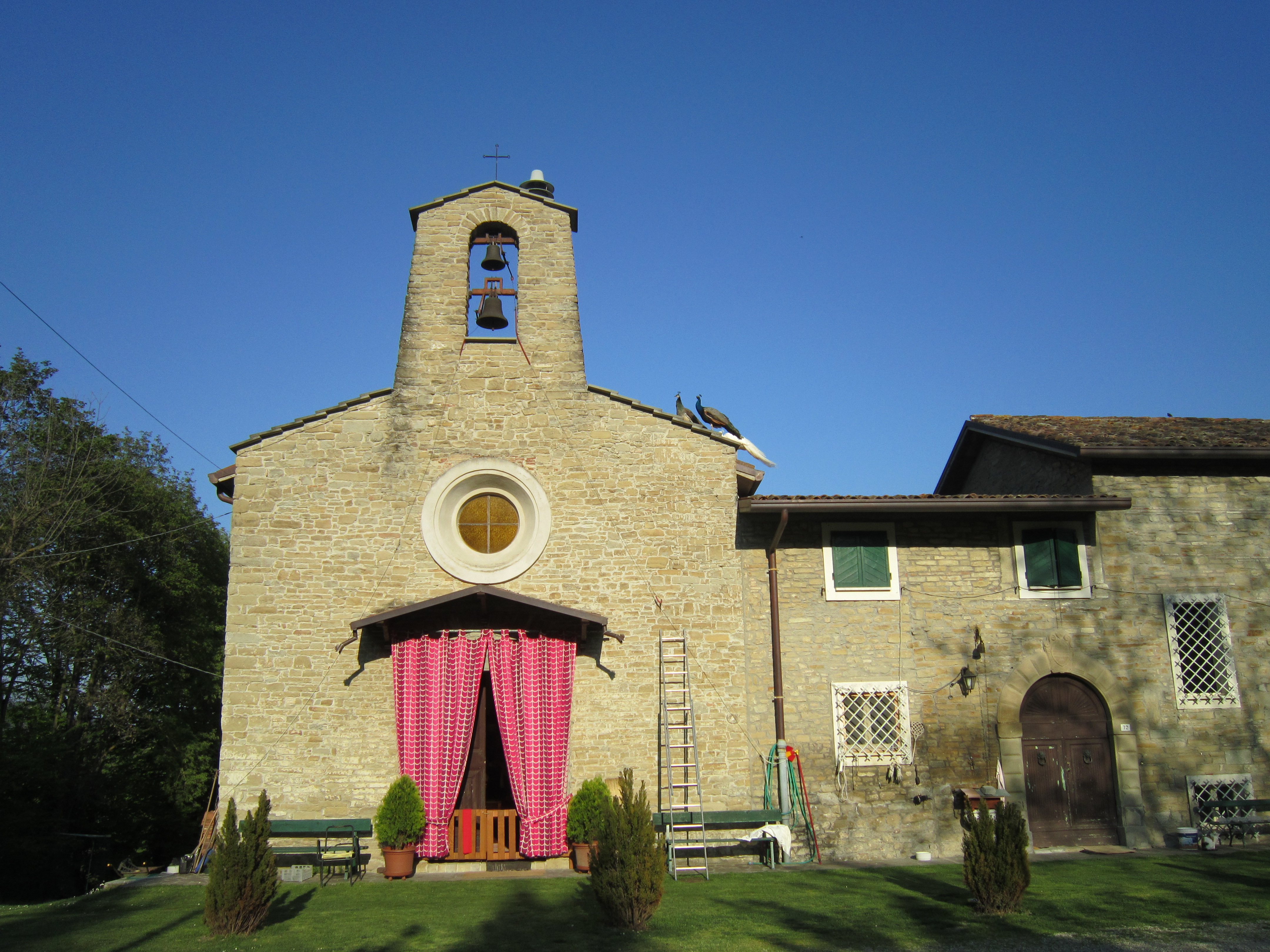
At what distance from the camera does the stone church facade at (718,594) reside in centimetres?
1298

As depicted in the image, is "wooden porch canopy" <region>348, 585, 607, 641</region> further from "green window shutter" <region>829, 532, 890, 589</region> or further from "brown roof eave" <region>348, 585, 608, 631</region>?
"green window shutter" <region>829, 532, 890, 589</region>

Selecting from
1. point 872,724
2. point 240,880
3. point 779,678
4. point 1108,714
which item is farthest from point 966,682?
point 240,880

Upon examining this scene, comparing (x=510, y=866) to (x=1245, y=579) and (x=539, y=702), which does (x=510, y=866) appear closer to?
(x=539, y=702)

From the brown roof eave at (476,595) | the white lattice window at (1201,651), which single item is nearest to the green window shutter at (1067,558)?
the white lattice window at (1201,651)

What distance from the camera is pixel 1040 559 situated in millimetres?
14578

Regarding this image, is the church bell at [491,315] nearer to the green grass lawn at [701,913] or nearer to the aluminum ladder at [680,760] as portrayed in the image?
the aluminum ladder at [680,760]

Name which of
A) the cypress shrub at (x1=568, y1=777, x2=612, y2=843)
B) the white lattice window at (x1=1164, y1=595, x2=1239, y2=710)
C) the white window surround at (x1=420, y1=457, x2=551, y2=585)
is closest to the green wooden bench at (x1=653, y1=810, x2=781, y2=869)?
the cypress shrub at (x1=568, y1=777, x2=612, y2=843)

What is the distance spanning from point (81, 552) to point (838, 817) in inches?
749

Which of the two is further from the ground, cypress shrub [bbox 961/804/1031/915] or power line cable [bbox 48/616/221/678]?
power line cable [bbox 48/616/221/678]

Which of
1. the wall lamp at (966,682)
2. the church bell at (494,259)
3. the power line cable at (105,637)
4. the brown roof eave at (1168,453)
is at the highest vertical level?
the church bell at (494,259)

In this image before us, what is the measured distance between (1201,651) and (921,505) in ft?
16.1

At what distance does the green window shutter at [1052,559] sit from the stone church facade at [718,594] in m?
0.04

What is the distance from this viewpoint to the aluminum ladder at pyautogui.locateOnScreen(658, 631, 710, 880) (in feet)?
41.1

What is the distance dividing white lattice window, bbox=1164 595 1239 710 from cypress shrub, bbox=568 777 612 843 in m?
8.81
